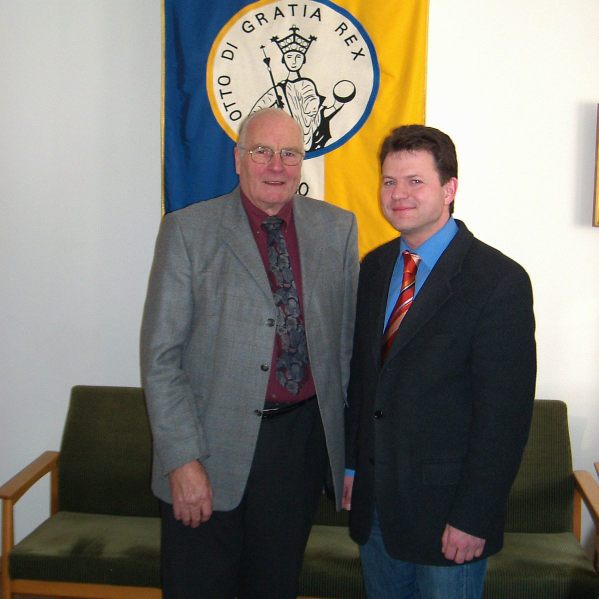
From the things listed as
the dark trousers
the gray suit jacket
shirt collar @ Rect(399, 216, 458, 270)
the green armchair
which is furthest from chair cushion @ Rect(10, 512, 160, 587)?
shirt collar @ Rect(399, 216, 458, 270)

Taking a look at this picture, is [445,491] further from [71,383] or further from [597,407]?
[71,383]

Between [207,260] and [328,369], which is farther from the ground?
[207,260]

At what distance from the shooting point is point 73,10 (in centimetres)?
299

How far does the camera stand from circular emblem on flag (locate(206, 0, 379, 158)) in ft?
9.09

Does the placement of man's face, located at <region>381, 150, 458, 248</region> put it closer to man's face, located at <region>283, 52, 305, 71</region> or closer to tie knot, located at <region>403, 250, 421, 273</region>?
tie knot, located at <region>403, 250, 421, 273</region>

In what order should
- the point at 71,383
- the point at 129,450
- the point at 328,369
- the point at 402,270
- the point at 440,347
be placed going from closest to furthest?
1. the point at 440,347
2. the point at 402,270
3. the point at 328,369
4. the point at 129,450
5. the point at 71,383

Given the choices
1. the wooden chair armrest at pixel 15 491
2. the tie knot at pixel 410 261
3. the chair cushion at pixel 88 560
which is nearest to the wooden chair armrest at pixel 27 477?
the wooden chair armrest at pixel 15 491

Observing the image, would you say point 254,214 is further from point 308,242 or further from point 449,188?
point 449,188

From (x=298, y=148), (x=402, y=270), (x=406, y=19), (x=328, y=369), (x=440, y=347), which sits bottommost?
(x=328, y=369)

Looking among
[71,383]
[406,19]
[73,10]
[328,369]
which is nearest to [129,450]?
[71,383]

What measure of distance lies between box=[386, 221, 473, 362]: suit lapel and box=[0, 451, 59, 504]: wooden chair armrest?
1.71 metres

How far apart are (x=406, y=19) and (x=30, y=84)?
1.74 m

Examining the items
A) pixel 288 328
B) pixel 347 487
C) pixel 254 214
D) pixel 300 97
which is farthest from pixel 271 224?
pixel 300 97

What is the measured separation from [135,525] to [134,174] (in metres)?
1.58
